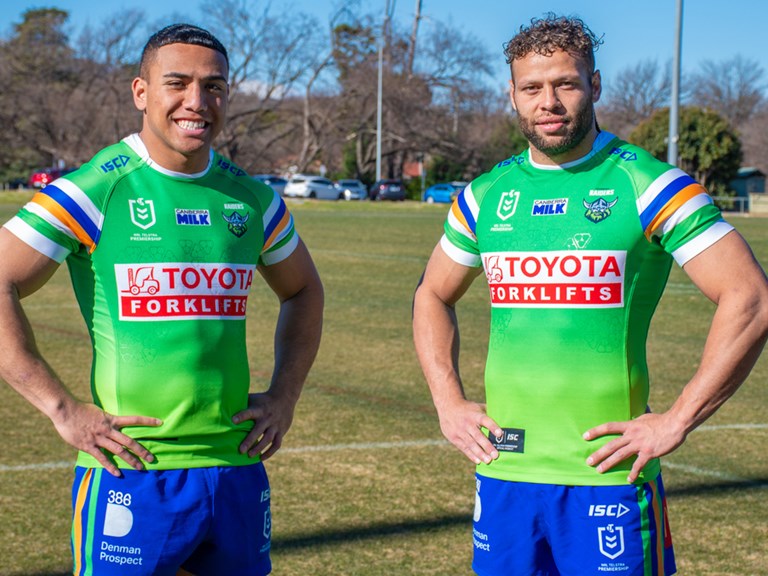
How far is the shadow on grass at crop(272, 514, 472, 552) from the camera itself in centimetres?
586

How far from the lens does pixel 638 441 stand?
3.20 metres

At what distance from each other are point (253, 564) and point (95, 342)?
835 millimetres

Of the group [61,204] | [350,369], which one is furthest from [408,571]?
[350,369]

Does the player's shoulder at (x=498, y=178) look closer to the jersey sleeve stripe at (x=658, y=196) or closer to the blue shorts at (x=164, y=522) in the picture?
the jersey sleeve stripe at (x=658, y=196)

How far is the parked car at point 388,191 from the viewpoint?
2532 inches

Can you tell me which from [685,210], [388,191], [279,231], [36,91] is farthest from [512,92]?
[36,91]

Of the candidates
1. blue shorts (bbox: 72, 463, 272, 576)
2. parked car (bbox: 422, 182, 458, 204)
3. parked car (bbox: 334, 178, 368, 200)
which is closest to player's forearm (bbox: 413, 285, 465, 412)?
blue shorts (bbox: 72, 463, 272, 576)

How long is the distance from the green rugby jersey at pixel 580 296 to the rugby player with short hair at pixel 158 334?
2.69 ft

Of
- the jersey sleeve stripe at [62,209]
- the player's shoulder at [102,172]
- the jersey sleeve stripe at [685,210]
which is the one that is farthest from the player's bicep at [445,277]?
the jersey sleeve stripe at [62,209]

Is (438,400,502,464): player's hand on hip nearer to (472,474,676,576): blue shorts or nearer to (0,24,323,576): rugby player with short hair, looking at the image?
(472,474,676,576): blue shorts

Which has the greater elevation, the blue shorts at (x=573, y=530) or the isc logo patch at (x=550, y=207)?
the isc logo patch at (x=550, y=207)

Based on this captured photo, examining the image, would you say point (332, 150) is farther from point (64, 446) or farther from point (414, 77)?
point (64, 446)

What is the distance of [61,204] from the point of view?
3.29 meters

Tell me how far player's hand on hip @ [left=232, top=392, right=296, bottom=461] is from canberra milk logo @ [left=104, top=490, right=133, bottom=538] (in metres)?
0.38
